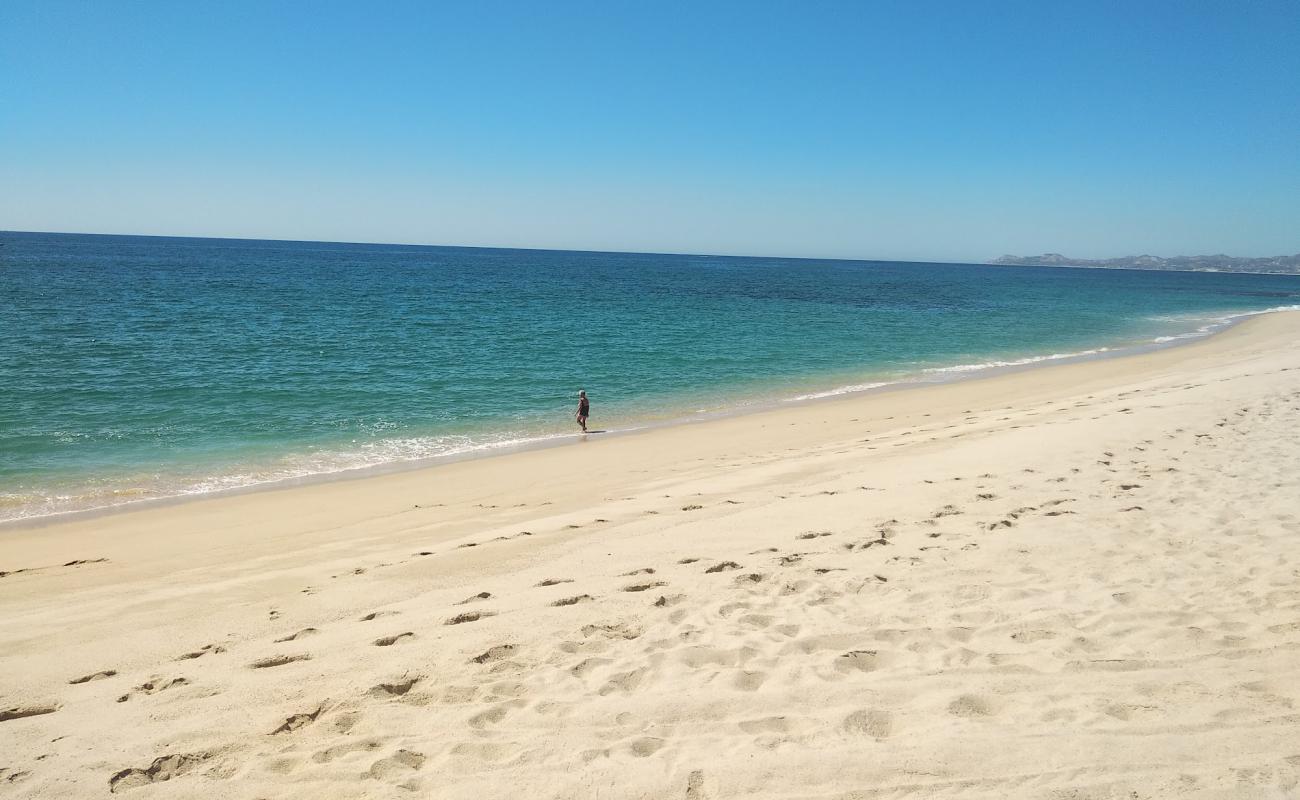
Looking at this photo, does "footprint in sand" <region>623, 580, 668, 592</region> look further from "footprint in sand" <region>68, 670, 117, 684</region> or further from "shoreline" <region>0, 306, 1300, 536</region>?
"shoreline" <region>0, 306, 1300, 536</region>

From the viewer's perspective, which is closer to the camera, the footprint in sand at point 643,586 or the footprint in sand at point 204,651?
the footprint in sand at point 204,651

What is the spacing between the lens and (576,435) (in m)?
16.8

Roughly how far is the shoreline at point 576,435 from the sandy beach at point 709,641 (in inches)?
40.7

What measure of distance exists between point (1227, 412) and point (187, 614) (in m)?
15.9

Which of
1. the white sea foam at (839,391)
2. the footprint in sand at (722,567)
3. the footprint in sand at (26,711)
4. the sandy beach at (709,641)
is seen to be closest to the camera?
the sandy beach at (709,641)

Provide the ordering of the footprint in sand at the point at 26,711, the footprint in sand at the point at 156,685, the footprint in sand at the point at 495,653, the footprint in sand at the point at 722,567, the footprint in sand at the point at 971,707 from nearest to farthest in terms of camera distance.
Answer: the footprint in sand at the point at 971,707, the footprint in sand at the point at 26,711, the footprint in sand at the point at 156,685, the footprint in sand at the point at 495,653, the footprint in sand at the point at 722,567

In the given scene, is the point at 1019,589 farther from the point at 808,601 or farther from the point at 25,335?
the point at 25,335

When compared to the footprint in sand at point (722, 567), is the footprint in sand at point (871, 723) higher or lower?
higher

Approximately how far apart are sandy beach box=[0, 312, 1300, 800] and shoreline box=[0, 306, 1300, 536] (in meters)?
1.03

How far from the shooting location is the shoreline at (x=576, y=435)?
1141cm

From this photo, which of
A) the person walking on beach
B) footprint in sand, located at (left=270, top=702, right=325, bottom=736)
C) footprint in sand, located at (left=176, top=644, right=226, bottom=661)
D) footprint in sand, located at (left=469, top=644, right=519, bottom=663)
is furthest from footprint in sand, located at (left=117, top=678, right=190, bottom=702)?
the person walking on beach

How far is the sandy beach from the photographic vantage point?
11.9 ft


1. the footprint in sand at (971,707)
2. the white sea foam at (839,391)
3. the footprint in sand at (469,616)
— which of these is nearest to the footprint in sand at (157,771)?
the footprint in sand at (469,616)

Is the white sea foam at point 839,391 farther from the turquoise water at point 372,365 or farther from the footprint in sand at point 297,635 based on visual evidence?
the footprint in sand at point 297,635
